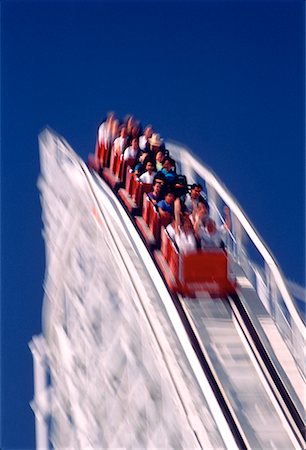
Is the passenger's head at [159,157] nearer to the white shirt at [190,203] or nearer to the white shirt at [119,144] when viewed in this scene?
the white shirt at [119,144]

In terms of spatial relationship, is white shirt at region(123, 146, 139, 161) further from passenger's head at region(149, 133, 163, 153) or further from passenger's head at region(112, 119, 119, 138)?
passenger's head at region(112, 119, 119, 138)

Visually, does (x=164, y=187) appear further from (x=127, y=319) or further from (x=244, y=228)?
(x=127, y=319)

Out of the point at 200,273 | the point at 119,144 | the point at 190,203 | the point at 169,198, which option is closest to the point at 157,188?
the point at 169,198

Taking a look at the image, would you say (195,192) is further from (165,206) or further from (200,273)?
(200,273)

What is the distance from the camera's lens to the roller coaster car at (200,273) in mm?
10250

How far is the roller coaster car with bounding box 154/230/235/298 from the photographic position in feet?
33.6

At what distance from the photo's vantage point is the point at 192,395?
8547 millimetres

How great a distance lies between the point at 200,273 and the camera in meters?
10.3

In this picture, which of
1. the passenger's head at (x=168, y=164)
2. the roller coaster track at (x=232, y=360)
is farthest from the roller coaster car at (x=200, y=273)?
the passenger's head at (x=168, y=164)

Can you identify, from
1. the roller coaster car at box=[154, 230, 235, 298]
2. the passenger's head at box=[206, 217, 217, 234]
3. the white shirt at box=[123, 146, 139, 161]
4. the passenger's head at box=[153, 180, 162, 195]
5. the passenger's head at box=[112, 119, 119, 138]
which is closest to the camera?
the roller coaster car at box=[154, 230, 235, 298]

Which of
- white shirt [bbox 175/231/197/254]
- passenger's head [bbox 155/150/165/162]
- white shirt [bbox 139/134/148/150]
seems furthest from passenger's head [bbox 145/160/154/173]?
white shirt [bbox 175/231/197/254]

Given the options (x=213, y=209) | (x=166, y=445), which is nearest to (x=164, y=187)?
(x=213, y=209)

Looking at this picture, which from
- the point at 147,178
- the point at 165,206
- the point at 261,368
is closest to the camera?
the point at 261,368

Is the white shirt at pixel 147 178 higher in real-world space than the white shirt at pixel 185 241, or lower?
higher
